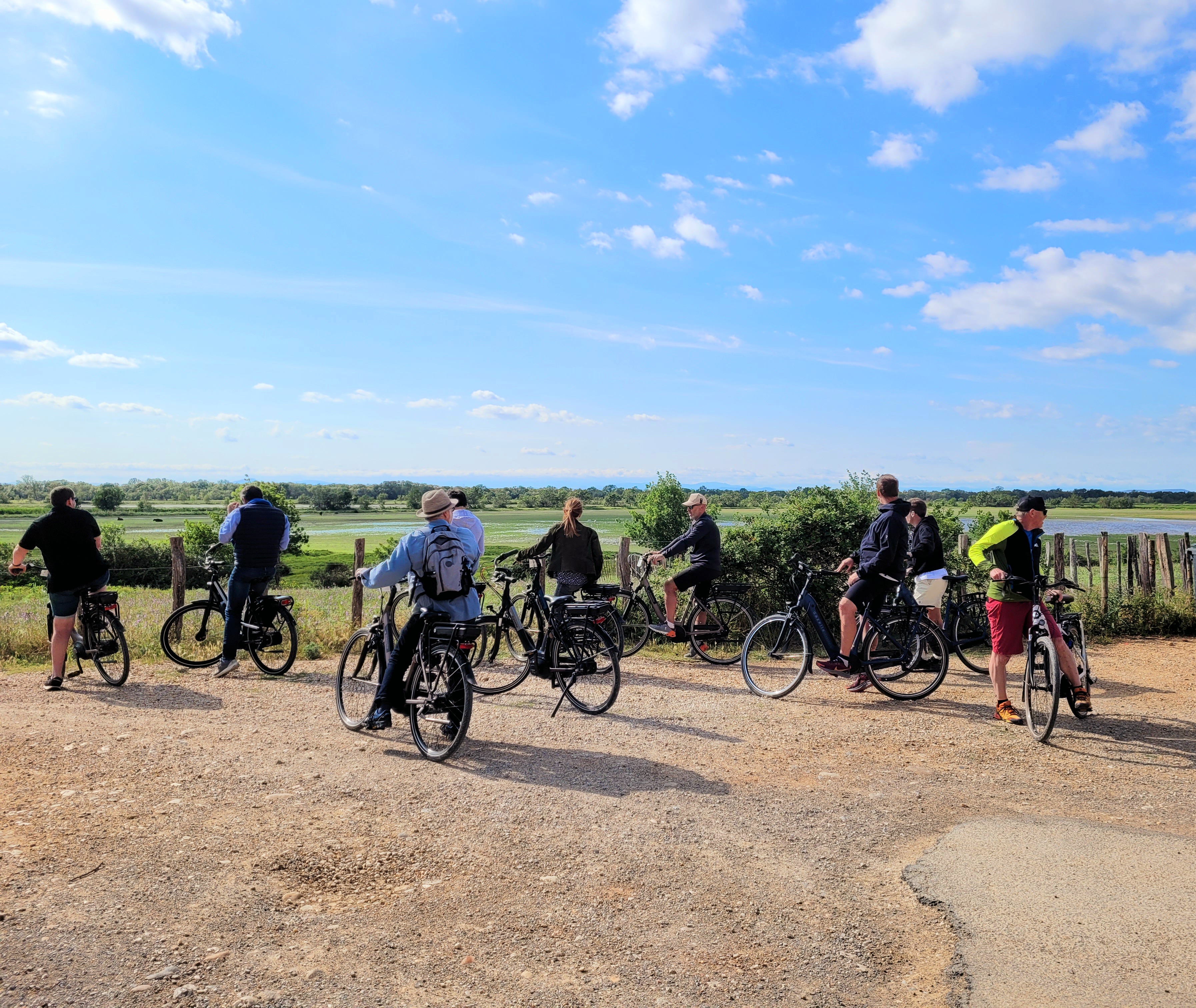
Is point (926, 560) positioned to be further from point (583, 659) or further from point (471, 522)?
point (471, 522)

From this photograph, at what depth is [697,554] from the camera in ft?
32.0

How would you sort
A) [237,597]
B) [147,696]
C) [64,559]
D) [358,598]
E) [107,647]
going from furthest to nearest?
[358,598]
[237,597]
[107,647]
[64,559]
[147,696]

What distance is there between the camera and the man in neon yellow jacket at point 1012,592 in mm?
A: 6953

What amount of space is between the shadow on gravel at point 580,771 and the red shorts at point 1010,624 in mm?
3066

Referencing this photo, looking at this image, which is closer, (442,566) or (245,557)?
(442,566)

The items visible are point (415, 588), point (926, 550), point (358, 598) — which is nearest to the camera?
point (415, 588)

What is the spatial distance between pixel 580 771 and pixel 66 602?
21.0 ft

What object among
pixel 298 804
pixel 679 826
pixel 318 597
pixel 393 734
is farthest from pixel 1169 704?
pixel 318 597

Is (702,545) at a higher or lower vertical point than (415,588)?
higher

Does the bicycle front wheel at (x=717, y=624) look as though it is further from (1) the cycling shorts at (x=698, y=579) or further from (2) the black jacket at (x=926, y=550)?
(2) the black jacket at (x=926, y=550)

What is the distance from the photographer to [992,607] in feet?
23.5

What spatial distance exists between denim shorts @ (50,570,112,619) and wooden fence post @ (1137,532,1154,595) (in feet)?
49.8

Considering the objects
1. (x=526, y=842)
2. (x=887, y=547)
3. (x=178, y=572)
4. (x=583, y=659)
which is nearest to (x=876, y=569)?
(x=887, y=547)

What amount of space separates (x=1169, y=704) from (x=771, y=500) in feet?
20.2
